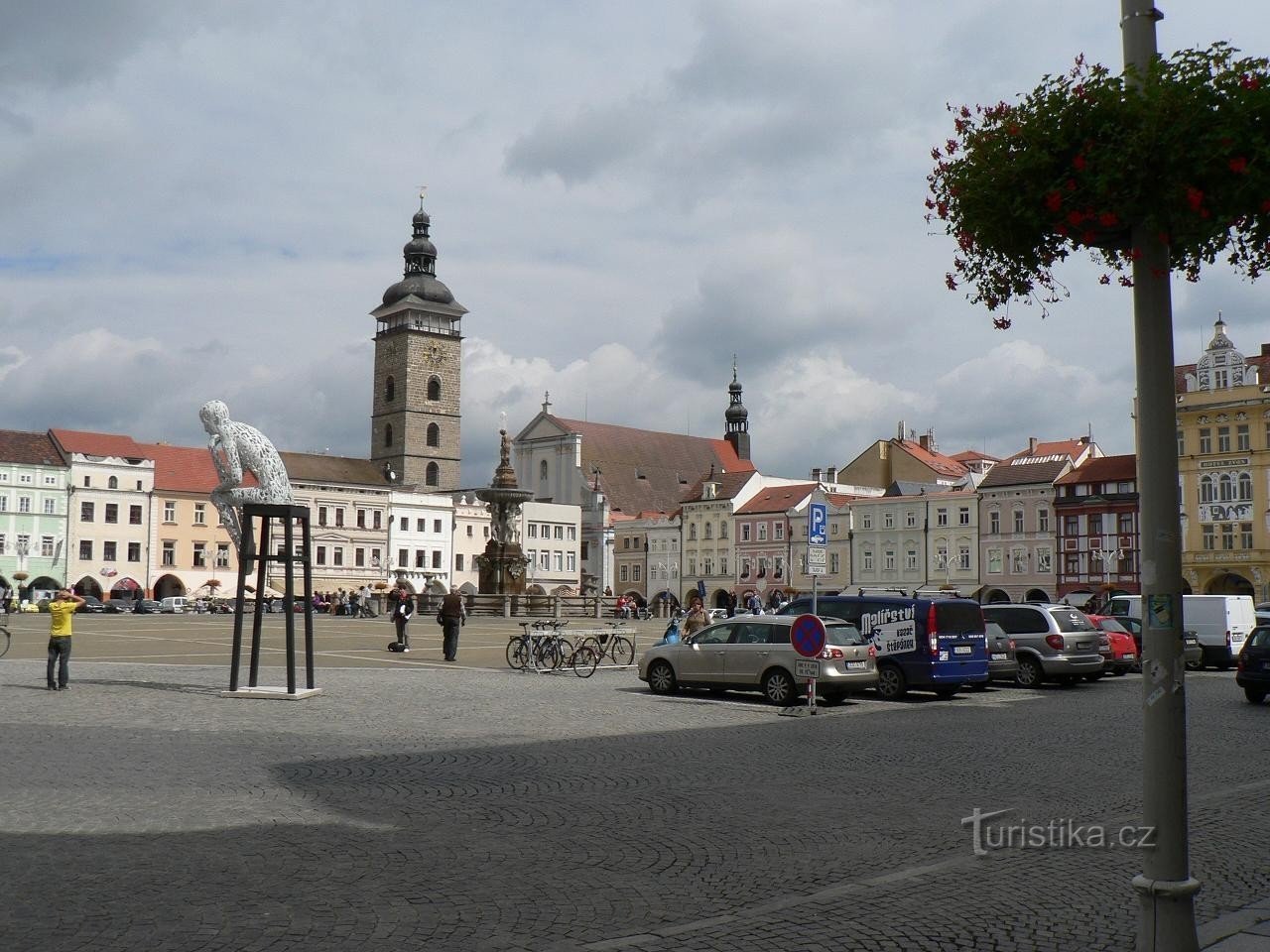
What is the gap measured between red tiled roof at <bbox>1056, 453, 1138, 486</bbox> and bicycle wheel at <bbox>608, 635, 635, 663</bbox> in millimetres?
56551

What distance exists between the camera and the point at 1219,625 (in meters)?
33.1

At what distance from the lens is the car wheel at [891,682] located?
2230 centimetres

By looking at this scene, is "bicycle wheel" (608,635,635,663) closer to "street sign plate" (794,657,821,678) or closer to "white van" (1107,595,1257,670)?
"street sign plate" (794,657,821,678)

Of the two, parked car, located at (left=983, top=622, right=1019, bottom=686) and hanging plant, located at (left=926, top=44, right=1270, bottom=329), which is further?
parked car, located at (left=983, top=622, right=1019, bottom=686)

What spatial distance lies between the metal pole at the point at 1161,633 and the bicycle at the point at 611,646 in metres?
21.7

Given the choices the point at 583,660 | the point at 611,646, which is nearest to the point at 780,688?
the point at 583,660

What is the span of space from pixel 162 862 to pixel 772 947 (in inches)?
153

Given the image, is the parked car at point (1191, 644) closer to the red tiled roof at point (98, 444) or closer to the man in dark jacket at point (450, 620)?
the man in dark jacket at point (450, 620)

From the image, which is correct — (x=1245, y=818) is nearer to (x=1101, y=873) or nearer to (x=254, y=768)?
(x=1101, y=873)

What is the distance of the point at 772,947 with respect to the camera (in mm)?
6363

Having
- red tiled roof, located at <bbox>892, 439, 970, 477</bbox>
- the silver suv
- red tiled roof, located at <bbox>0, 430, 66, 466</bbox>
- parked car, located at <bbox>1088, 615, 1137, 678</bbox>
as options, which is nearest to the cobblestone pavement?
the silver suv

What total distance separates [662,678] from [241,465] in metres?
7.81

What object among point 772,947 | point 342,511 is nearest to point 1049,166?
point 772,947
